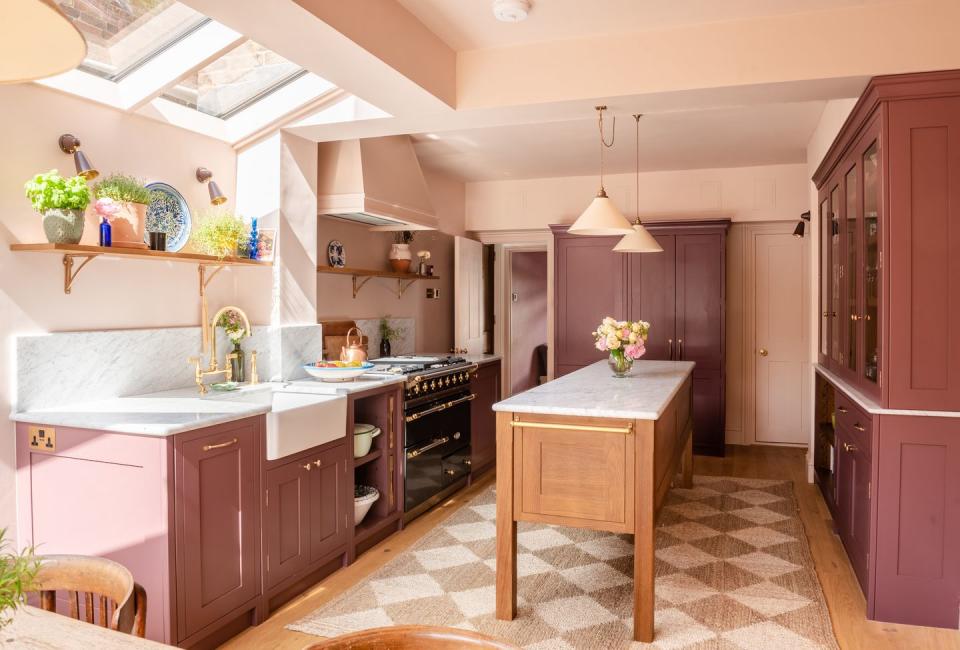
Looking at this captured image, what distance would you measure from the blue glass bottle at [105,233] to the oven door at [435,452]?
1991 millimetres

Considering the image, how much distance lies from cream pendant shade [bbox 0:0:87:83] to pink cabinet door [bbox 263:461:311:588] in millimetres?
2342

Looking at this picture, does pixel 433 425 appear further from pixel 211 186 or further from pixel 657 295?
pixel 657 295

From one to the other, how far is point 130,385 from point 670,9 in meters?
2.96

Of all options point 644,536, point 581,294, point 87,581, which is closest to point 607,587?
point 644,536

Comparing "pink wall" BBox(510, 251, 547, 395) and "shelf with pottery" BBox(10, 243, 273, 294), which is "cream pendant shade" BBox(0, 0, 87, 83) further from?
"pink wall" BBox(510, 251, 547, 395)

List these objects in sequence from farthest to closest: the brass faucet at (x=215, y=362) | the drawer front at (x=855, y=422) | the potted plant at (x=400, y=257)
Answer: the potted plant at (x=400, y=257) < the brass faucet at (x=215, y=362) < the drawer front at (x=855, y=422)

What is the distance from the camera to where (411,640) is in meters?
1.21

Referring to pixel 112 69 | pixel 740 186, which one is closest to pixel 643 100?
pixel 112 69

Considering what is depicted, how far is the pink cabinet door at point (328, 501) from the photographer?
3363mm

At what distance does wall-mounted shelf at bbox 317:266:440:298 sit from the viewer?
15.2ft

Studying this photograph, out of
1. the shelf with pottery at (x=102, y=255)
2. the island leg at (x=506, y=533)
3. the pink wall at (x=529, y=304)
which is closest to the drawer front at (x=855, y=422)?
the island leg at (x=506, y=533)

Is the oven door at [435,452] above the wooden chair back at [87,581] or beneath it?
beneath

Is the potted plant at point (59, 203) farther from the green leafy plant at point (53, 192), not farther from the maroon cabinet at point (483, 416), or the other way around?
the maroon cabinet at point (483, 416)

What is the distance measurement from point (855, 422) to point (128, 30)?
376cm
